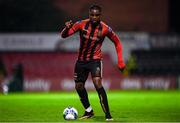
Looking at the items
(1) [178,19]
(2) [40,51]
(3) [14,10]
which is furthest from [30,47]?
(1) [178,19]

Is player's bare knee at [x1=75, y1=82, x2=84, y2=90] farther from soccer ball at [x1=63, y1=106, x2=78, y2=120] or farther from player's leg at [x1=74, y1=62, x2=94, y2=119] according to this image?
soccer ball at [x1=63, y1=106, x2=78, y2=120]

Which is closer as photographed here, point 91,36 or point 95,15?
point 95,15

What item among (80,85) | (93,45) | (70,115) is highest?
(93,45)

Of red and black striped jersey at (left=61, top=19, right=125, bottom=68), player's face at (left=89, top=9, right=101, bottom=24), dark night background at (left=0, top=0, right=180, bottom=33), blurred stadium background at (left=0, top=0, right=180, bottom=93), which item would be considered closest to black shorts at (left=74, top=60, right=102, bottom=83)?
red and black striped jersey at (left=61, top=19, right=125, bottom=68)

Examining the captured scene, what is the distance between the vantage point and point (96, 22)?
1195cm

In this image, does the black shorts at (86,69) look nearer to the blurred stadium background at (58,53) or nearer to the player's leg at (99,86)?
the player's leg at (99,86)

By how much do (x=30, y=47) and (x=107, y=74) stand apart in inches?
196

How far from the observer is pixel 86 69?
12.4 meters

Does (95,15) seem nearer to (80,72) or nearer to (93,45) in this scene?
(93,45)

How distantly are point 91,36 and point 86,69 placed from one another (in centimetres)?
76

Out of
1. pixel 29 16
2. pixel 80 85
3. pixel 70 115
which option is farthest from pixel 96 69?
pixel 29 16

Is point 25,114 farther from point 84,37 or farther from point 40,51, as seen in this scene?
point 40,51

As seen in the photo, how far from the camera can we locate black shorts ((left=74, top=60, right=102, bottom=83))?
39.8 ft

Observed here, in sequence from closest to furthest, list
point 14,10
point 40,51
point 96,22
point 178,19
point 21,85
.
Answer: point 96,22
point 21,85
point 40,51
point 14,10
point 178,19
